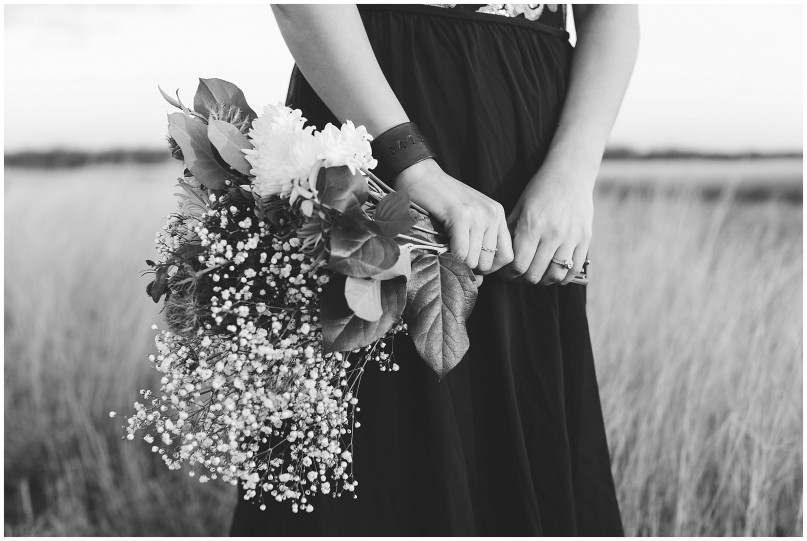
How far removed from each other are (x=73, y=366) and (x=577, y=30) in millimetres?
2803

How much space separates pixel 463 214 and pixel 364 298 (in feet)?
0.75

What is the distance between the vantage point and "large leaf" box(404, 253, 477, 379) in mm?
1026

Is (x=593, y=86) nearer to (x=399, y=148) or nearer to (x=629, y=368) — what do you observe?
(x=399, y=148)

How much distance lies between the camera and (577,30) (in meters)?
1.52

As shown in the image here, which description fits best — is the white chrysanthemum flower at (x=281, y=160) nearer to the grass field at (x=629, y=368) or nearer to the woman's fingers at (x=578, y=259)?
the woman's fingers at (x=578, y=259)

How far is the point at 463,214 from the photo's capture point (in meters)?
1.05

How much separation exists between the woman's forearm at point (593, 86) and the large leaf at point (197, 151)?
0.61 meters

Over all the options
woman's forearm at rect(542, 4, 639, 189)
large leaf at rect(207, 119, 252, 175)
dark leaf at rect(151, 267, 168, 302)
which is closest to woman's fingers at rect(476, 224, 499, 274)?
woman's forearm at rect(542, 4, 639, 189)

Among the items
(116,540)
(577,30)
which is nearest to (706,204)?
(577,30)

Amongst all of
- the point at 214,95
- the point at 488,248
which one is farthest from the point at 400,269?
the point at 214,95

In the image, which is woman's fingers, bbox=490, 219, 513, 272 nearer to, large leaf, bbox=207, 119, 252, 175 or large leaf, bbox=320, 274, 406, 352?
large leaf, bbox=320, 274, 406, 352

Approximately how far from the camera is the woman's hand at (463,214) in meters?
1.06

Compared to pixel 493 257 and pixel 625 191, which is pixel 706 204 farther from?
pixel 493 257

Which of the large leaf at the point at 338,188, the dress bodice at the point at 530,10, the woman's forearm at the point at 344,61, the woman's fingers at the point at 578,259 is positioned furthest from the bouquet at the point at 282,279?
the dress bodice at the point at 530,10
